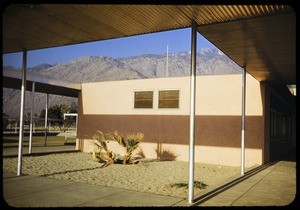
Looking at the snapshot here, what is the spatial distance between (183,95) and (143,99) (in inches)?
91.3

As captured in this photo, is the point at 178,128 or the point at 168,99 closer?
the point at 178,128

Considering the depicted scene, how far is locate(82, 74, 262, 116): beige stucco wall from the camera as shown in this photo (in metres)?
13.9

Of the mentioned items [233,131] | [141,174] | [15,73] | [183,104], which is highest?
[15,73]

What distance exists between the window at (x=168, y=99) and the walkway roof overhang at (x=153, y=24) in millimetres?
6469

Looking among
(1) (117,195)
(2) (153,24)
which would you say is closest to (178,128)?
(1) (117,195)

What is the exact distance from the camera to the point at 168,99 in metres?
15.6

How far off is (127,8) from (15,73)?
966 cm

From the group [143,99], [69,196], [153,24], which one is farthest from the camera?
[143,99]

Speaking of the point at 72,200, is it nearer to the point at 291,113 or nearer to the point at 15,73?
the point at 15,73

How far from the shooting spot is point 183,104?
15.2m

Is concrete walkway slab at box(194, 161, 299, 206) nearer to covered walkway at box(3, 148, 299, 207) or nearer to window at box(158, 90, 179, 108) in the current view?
covered walkway at box(3, 148, 299, 207)

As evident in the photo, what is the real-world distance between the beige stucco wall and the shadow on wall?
1.84 metres

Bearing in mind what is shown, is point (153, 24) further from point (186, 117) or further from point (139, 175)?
point (186, 117)

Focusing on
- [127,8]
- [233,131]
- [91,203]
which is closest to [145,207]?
[91,203]
